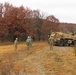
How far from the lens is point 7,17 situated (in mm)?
79500

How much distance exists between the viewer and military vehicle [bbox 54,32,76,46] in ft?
174

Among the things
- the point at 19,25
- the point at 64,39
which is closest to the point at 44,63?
the point at 64,39

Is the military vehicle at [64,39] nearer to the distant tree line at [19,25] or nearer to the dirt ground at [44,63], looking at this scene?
the dirt ground at [44,63]

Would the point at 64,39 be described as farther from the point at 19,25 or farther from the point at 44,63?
the point at 19,25

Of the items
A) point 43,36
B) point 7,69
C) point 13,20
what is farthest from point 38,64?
point 43,36

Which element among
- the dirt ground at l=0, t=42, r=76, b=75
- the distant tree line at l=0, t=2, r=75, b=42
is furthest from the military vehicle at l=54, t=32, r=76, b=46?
the distant tree line at l=0, t=2, r=75, b=42

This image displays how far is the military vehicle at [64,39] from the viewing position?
5312 cm

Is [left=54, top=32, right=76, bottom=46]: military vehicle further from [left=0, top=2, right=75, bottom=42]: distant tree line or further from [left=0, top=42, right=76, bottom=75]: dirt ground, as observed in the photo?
[left=0, top=2, right=75, bottom=42]: distant tree line

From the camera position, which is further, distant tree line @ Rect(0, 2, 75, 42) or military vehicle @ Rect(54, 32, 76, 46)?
distant tree line @ Rect(0, 2, 75, 42)

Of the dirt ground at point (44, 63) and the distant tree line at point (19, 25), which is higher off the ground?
the distant tree line at point (19, 25)

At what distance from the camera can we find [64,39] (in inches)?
2104

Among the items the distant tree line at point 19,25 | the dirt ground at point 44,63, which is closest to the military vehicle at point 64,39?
the dirt ground at point 44,63

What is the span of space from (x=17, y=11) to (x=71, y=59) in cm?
4755

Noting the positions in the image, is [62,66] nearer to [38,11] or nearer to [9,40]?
[9,40]
